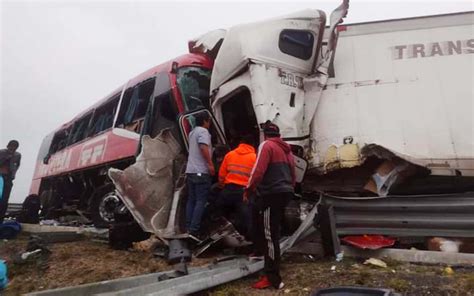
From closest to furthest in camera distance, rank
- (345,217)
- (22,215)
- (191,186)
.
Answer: (345,217) → (191,186) → (22,215)

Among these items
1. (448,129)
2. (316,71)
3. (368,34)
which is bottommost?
(448,129)

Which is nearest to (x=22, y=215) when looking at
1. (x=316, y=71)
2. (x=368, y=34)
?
(x=316, y=71)

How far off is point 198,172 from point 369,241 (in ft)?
6.59

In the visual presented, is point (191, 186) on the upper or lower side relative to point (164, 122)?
lower

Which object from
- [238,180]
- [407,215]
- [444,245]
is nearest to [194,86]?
[238,180]

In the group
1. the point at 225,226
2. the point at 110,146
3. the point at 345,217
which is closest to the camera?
the point at 345,217

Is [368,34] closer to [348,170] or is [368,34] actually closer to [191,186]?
[348,170]

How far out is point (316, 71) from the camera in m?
5.01

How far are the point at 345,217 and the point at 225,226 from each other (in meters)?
1.28

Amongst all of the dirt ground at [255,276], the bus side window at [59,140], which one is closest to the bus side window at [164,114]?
the dirt ground at [255,276]

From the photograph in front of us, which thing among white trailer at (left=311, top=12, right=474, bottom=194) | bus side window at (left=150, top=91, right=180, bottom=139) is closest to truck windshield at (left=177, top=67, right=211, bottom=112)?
bus side window at (left=150, top=91, right=180, bottom=139)

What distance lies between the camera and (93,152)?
7.73m

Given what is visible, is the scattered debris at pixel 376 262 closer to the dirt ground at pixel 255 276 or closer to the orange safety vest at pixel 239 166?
the dirt ground at pixel 255 276

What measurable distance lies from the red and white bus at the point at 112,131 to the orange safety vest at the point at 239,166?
1266mm
